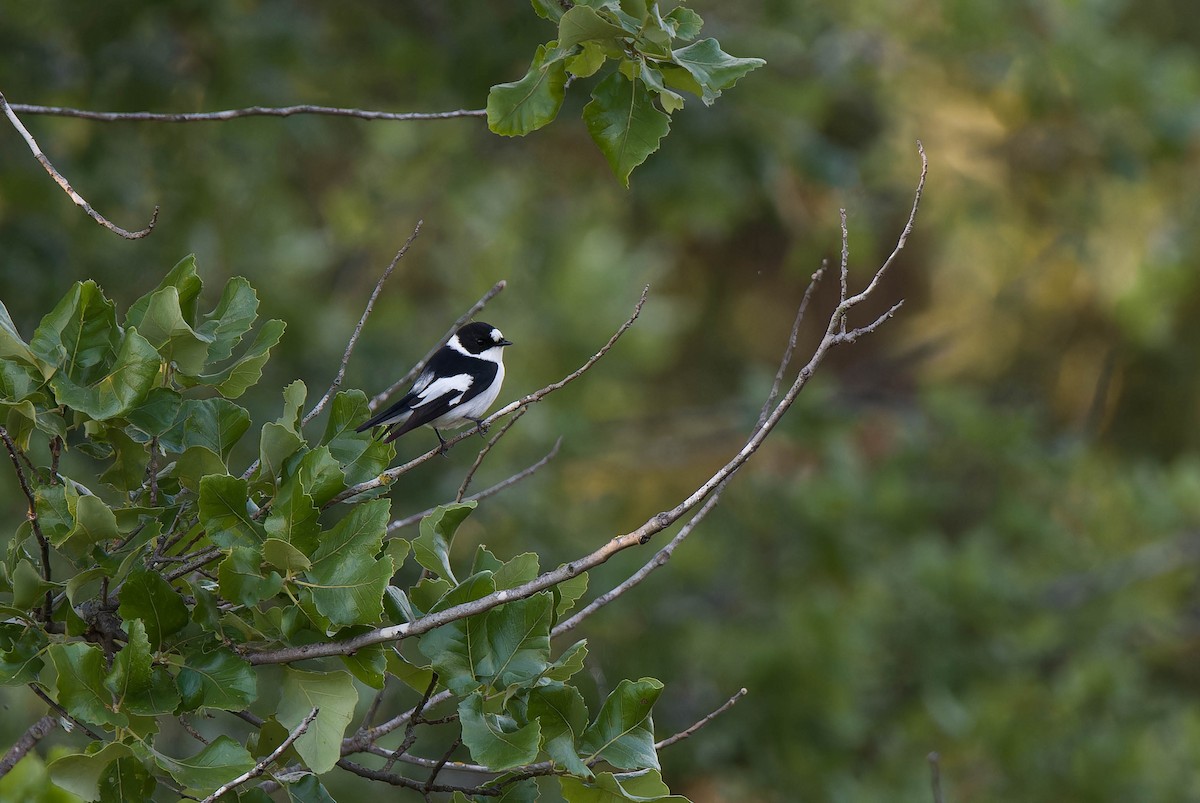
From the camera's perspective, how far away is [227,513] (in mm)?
1915

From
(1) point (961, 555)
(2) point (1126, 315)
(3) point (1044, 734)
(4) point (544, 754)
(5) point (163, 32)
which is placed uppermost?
(4) point (544, 754)

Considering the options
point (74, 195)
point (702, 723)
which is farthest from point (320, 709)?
point (74, 195)

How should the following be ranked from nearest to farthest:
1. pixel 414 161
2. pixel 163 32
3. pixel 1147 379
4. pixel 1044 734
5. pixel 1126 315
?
pixel 163 32 < pixel 1044 734 < pixel 1126 315 < pixel 414 161 < pixel 1147 379

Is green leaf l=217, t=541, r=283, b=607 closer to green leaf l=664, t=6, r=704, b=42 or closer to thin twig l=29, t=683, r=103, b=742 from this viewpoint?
thin twig l=29, t=683, r=103, b=742

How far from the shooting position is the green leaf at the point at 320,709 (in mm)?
1846

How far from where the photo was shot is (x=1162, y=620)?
8.17 m

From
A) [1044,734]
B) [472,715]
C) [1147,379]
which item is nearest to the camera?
[472,715]

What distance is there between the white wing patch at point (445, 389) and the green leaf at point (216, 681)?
87.3 inches

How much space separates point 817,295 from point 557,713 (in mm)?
10340

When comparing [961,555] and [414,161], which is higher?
[414,161]

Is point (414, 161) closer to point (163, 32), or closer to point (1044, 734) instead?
point (163, 32)

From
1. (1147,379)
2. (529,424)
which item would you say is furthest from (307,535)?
(1147,379)

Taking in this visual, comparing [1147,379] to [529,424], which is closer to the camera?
[529,424]

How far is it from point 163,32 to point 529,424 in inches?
140
